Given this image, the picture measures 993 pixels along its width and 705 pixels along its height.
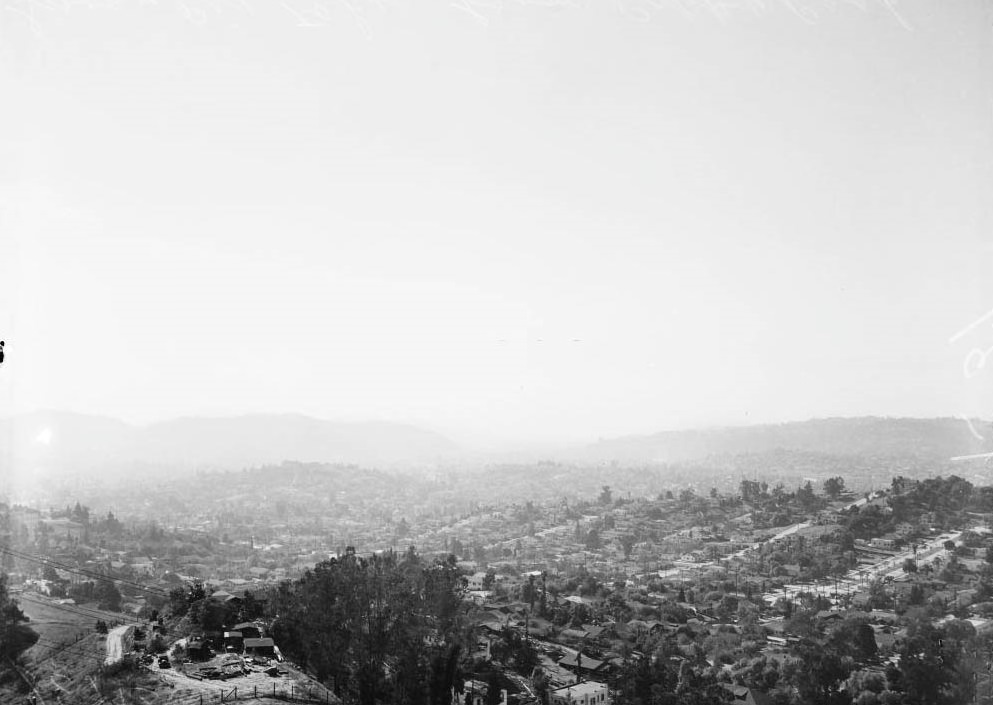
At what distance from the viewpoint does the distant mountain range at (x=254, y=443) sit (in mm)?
82213

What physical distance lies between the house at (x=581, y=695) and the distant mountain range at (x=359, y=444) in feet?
70.2

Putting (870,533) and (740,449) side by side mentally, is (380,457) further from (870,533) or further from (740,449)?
(870,533)

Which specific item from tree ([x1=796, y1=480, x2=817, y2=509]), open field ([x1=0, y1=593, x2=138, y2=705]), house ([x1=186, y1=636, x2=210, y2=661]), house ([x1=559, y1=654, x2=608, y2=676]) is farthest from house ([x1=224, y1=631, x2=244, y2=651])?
tree ([x1=796, y1=480, x2=817, y2=509])

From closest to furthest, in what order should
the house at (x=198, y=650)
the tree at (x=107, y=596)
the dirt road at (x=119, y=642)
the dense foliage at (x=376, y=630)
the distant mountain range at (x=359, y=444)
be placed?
the dense foliage at (x=376, y=630) → the house at (x=198, y=650) → the dirt road at (x=119, y=642) → the tree at (x=107, y=596) → the distant mountain range at (x=359, y=444)

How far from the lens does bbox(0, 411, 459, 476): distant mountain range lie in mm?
82213

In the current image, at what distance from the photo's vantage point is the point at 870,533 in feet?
80.7

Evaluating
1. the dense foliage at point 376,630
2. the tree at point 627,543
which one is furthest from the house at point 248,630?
the tree at point 627,543

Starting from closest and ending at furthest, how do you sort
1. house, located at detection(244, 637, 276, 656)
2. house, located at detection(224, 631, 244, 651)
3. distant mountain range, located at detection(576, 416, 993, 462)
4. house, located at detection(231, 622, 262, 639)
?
house, located at detection(244, 637, 276, 656) → house, located at detection(224, 631, 244, 651) → house, located at detection(231, 622, 262, 639) → distant mountain range, located at detection(576, 416, 993, 462)

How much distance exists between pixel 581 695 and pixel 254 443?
92.7 m

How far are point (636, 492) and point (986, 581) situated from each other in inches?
1378

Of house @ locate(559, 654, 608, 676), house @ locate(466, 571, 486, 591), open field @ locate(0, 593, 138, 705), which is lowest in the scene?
house @ locate(466, 571, 486, 591)

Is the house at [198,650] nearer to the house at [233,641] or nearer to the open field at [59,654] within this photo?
the house at [233,641]

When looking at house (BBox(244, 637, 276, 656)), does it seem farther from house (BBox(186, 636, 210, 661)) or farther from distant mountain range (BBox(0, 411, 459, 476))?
distant mountain range (BBox(0, 411, 459, 476))

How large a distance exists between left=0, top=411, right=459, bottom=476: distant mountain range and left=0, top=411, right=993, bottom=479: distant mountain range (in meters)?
0.13
